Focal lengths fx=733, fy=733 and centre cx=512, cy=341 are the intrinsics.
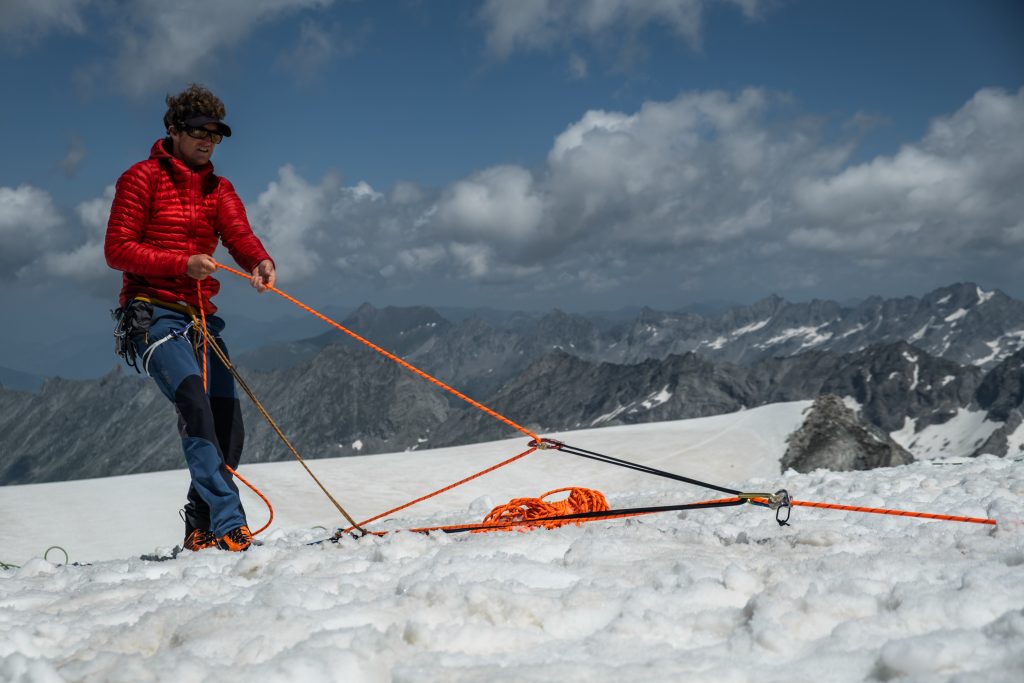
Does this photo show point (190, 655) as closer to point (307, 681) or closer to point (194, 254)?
point (307, 681)

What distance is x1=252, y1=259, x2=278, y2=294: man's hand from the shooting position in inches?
252

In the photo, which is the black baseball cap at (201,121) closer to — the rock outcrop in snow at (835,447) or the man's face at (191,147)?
the man's face at (191,147)

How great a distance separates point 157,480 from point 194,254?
988cm

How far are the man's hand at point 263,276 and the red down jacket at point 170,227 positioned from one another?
0.10m

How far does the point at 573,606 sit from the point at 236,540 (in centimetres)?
344

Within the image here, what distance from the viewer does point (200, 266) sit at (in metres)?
5.84

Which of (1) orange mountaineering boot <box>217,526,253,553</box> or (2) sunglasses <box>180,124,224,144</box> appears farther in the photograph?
(2) sunglasses <box>180,124,224,144</box>

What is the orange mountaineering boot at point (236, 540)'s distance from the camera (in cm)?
576

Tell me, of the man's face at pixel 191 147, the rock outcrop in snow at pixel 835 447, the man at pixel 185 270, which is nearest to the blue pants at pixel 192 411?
the man at pixel 185 270

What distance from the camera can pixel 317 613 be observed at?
3467 millimetres

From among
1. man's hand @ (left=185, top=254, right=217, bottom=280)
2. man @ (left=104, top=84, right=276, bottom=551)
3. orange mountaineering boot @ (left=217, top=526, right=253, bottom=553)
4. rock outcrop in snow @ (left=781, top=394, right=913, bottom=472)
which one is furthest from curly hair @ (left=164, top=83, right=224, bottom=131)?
rock outcrop in snow @ (left=781, top=394, right=913, bottom=472)

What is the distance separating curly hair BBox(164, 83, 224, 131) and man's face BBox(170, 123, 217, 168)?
0.10m

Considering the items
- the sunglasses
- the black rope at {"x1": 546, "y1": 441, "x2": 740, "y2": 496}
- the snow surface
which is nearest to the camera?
the snow surface

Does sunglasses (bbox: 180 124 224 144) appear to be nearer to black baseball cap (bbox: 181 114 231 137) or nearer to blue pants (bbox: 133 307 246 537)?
black baseball cap (bbox: 181 114 231 137)
